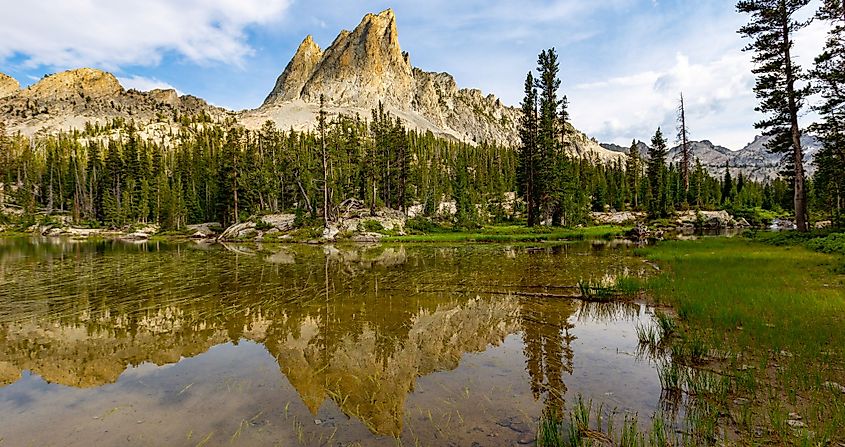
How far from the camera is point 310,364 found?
26.0ft

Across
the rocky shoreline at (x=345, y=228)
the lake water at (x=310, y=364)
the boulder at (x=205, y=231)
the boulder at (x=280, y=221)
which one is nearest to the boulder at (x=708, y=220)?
the rocky shoreline at (x=345, y=228)

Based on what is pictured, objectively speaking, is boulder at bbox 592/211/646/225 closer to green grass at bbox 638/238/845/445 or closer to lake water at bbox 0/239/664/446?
green grass at bbox 638/238/845/445

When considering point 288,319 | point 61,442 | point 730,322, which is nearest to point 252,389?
point 61,442

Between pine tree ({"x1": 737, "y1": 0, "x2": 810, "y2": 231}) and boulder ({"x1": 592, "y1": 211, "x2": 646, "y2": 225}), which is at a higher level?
pine tree ({"x1": 737, "y1": 0, "x2": 810, "y2": 231})

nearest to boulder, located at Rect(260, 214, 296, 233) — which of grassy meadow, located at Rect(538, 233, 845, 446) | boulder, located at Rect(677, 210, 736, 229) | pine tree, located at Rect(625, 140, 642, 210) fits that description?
grassy meadow, located at Rect(538, 233, 845, 446)

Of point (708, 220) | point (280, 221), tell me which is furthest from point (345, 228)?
point (708, 220)

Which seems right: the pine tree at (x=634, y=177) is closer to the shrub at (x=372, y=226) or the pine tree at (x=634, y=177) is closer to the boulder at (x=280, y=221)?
the shrub at (x=372, y=226)

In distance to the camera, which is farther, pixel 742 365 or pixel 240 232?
pixel 240 232

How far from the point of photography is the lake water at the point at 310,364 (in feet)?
18.1

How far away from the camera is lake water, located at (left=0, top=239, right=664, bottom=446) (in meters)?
5.52

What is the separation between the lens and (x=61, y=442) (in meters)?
5.14

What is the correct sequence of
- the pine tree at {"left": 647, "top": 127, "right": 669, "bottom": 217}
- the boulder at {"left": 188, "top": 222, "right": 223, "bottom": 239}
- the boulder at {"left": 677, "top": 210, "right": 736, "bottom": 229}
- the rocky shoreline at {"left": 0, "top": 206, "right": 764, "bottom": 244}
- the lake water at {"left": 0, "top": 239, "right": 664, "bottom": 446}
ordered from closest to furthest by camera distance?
the lake water at {"left": 0, "top": 239, "right": 664, "bottom": 446}, the rocky shoreline at {"left": 0, "top": 206, "right": 764, "bottom": 244}, the boulder at {"left": 188, "top": 222, "right": 223, "bottom": 239}, the boulder at {"left": 677, "top": 210, "right": 736, "bottom": 229}, the pine tree at {"left": 647, "top": 127, "right": 669, "bottom": 217}

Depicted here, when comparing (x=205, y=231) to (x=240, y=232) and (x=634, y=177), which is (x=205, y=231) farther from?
(x=634, y=177)

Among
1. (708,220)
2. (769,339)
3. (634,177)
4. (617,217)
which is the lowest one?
(769,339)
